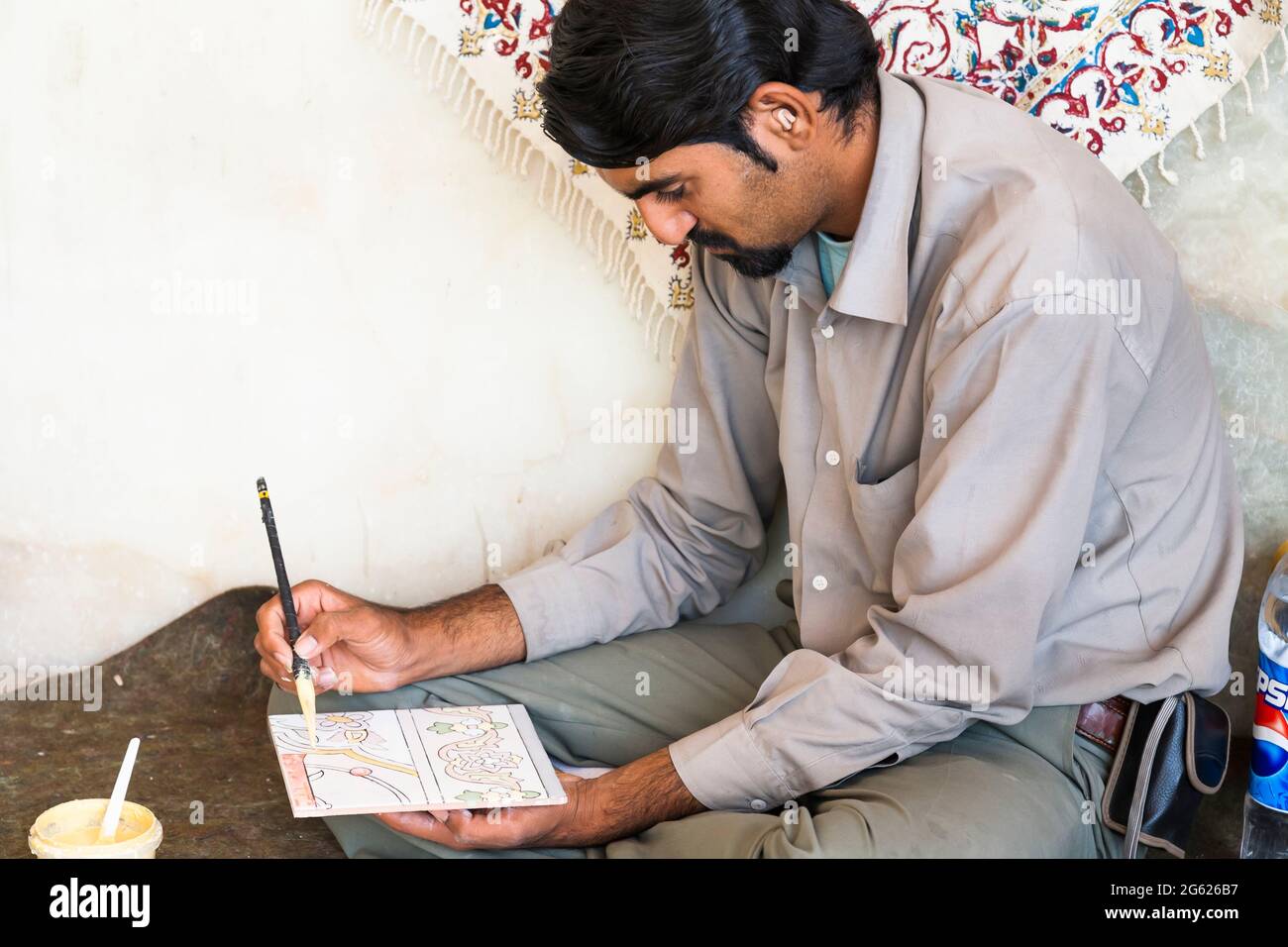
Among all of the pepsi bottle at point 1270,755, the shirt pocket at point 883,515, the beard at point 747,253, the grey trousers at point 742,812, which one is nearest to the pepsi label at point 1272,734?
the pepsi bottle at point 1270,755

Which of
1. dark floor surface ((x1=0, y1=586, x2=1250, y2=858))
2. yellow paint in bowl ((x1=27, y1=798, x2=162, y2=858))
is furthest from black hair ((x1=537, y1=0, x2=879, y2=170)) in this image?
dark floor surface ((x1=0, y1=586, x2=1250, y2=858))

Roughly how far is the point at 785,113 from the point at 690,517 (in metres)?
0.60

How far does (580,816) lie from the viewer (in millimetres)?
1556

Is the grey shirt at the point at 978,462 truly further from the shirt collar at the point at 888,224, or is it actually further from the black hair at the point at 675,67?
the black hair at the point at 675,67

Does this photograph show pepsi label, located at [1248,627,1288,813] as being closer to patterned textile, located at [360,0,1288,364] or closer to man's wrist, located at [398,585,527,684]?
patterned textile, located at [360,0,1288,364]

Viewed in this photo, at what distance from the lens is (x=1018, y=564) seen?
1.40 metres

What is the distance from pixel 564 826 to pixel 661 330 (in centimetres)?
80

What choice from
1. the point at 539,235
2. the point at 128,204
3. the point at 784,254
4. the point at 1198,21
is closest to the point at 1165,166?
the point at 1198,21

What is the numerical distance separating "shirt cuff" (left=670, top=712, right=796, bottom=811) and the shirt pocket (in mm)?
256

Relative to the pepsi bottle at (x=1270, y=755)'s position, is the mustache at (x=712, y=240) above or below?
above

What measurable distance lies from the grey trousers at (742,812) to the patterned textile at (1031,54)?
61 centimetres

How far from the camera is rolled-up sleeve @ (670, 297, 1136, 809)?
141 centimetres

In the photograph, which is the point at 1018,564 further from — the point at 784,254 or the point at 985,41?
the point at 985,41

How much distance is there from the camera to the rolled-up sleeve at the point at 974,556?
141cm
